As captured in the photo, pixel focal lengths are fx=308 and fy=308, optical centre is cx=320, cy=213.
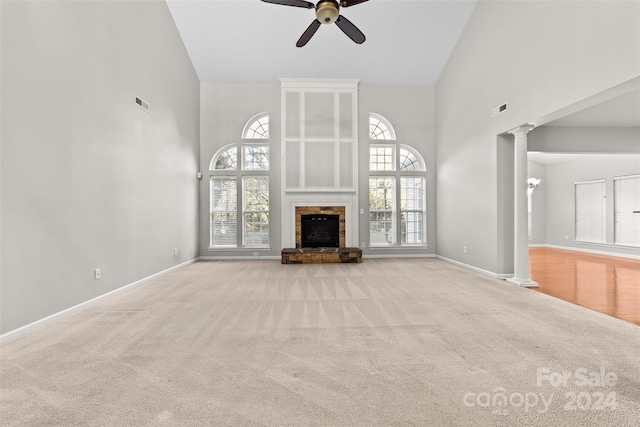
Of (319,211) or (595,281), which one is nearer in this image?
(595,281)

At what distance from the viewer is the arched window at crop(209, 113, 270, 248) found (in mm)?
8164

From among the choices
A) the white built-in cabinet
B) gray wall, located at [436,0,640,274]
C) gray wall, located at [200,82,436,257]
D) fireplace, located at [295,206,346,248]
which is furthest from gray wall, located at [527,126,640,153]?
fireplace, located at [295,206,346,248]

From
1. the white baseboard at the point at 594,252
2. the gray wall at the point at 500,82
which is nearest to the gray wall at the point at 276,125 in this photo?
the gray wall at the point at 500,82

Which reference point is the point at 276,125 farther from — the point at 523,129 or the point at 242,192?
the point at 523,129

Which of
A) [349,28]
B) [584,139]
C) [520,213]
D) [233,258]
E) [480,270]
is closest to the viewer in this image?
[349,28]

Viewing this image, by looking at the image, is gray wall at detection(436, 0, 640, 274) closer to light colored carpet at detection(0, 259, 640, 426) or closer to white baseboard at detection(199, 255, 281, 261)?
light colored carpet at detection(0, 259, 640, 426)

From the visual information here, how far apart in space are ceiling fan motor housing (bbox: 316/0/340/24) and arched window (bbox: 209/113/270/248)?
4517 mm

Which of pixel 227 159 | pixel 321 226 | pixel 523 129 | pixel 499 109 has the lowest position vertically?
pixel 321 226

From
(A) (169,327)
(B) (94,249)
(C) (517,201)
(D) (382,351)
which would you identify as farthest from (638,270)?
(B) (94,249)

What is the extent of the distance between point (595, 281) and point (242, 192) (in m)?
7.55

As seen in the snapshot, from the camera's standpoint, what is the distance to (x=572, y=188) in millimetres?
9844

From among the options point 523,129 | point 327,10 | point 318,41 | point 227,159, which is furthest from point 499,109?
point 227,159

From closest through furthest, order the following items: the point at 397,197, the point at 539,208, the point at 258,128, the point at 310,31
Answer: the point at 310,31, the point at 258,128, the point at 397,197, the point at 539,208

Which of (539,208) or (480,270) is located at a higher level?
(539,208)
